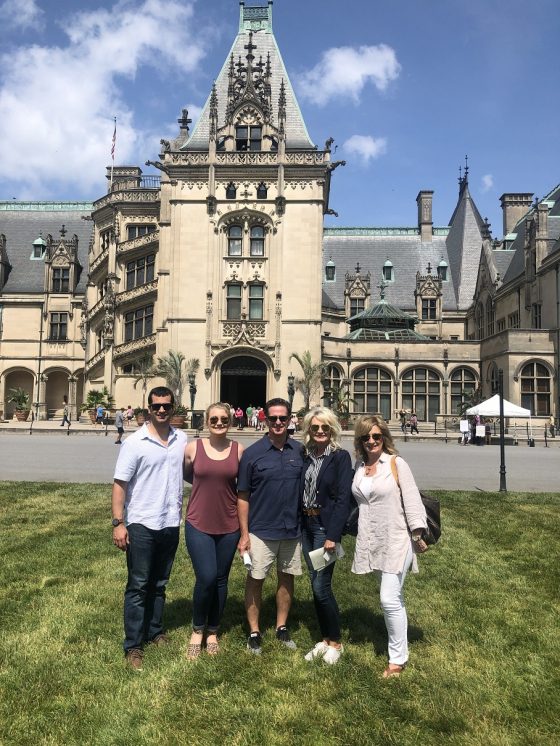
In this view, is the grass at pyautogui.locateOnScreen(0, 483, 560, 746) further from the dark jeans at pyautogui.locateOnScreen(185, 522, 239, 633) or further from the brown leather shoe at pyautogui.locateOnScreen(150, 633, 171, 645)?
the dark jeans at pyautogui.locateOnScreen(185, 522, 239, 633)

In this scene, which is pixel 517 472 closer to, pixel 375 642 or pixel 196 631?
pixel 375 642

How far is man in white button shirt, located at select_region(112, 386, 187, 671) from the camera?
13.6ft

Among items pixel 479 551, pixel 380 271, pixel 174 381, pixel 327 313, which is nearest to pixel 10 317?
pixel 174 381

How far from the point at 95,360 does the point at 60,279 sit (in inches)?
460

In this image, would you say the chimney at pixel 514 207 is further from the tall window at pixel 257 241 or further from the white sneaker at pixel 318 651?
the white sneaker at pixel 318 651

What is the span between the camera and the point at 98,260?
41.8 meters

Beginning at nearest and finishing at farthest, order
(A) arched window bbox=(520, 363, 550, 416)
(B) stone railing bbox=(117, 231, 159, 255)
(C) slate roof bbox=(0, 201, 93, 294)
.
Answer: (A) arched window bbox=(520, 363, 550, 416)
(B) stone railing bbox=(117, 231, 159, 255)
(C) slate roof bbox=(0, 201, 93, 294)

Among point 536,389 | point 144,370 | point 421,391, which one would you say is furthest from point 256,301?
point 536,389

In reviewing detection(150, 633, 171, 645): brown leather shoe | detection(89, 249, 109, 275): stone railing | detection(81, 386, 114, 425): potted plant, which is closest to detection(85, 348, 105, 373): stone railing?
detection(81, 386, 114, 425): potted plant

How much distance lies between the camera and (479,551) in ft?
24.0

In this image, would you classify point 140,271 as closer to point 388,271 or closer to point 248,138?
point 248,138

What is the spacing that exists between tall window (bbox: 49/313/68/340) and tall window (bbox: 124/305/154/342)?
1116 centimetres

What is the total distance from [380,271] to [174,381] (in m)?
22.7

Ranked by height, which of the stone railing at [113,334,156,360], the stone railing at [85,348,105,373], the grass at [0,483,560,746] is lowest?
the grass at [0,483,560,746]
